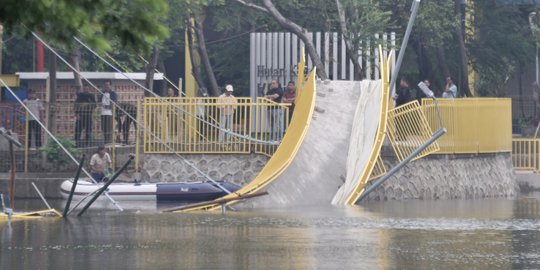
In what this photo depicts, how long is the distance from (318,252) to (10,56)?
89.9 feet

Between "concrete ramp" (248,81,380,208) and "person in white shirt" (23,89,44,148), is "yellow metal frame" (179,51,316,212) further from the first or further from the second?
"person in white shirt" (23,89,44,148)

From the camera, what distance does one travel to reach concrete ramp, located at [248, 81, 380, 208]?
29688 millimetres

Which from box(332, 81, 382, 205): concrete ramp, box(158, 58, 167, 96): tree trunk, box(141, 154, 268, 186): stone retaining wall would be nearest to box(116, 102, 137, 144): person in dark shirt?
box(141, 154, 268, 186): stone retaining wall

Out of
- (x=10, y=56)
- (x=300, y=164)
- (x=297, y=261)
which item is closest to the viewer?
(x=297, y=261)

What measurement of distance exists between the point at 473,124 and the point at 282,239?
13.8 metres

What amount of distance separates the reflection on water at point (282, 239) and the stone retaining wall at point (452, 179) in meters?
2.85

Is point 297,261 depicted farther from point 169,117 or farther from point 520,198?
point 520,198

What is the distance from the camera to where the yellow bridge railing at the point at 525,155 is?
37781 mm

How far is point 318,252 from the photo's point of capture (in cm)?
2002

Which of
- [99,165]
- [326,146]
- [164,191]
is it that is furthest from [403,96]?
[99,165]

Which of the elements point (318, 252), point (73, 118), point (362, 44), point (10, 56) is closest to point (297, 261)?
point (318, 252)

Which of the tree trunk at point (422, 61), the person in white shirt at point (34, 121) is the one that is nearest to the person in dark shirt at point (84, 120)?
the person in white shirt at point (34, 121)

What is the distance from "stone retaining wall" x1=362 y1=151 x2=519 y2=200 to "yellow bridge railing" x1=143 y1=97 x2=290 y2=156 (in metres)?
2.71

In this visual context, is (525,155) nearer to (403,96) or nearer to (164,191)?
(403,96)
